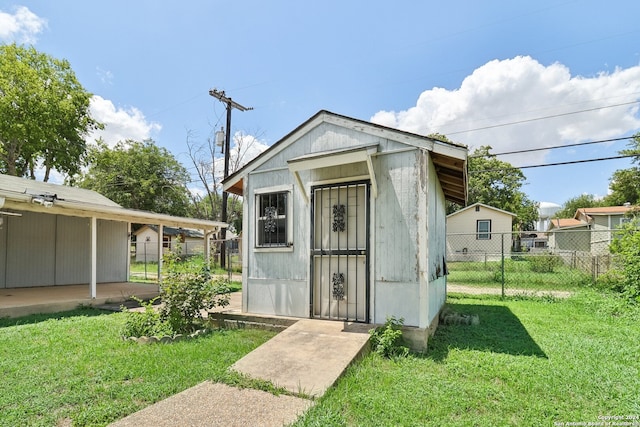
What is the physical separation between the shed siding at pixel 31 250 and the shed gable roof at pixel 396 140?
7.87 metres

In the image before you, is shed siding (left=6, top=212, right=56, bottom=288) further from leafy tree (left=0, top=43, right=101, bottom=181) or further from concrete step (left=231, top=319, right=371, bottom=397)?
leafy tree (left=0, top=43, right=101, bottom=181)

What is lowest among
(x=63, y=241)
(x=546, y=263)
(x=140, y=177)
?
(x=546, y=263)

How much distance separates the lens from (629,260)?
7402mm

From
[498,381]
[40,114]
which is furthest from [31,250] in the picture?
[40,114]

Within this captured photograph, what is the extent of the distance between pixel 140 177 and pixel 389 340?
27.5 meters

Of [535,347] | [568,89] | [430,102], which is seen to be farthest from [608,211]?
[535,347]

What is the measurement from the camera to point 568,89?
40.4 ft

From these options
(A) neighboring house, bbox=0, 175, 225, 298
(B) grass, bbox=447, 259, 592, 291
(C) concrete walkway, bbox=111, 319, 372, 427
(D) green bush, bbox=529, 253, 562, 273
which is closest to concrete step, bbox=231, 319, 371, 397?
(C) concrete walkway, bbox=111, 319, 372, 427

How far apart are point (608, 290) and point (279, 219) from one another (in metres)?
8.33

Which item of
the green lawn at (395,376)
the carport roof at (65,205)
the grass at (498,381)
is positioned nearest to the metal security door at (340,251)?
the green lawn at (395,376)

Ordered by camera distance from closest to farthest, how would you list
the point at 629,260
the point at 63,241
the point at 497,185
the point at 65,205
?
1. the point at 65,205
2. the point at 629,260
3. the point at 63,241
4. the point at 497,185

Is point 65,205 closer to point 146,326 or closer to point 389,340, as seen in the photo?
point 146,326

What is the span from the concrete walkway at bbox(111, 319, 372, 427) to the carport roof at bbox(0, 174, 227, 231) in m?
6.05

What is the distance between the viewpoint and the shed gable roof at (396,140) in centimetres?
445
